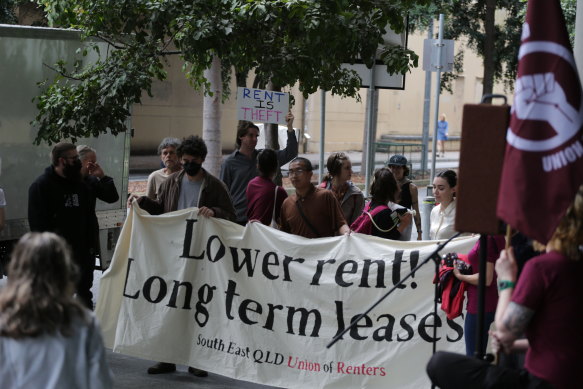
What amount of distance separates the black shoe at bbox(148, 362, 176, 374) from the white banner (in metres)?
0.21

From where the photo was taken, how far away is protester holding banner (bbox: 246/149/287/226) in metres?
8.30

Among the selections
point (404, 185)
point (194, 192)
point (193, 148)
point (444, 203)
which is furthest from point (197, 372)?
point (404, 185)

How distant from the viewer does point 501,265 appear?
4328 millimetres

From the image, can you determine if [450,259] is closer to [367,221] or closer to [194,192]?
[367,221]

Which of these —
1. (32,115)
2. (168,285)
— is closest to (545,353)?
(168,285)

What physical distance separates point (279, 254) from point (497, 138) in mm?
2925

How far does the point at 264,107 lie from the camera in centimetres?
1007

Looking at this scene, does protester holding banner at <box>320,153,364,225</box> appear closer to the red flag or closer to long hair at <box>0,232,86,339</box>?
the red flag

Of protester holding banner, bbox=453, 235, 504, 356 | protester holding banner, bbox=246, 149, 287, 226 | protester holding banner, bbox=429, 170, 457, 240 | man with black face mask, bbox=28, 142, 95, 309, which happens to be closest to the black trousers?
protester holding banner, bbox=453, 235, 504, 356

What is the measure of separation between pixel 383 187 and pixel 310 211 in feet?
2.14

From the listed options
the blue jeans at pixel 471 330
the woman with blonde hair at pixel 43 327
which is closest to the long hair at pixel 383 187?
the blue jeans at pixel 471 330

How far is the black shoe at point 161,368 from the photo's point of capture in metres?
7.79

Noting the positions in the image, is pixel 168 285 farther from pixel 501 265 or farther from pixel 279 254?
pixel 501 265

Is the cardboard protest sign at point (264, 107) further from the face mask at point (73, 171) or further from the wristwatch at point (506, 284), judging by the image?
the wristwatch at point (506, 284)
